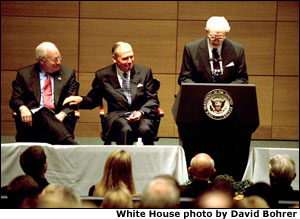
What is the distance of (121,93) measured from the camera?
5.07m

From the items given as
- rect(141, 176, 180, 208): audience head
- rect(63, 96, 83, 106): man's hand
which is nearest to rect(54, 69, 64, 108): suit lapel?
rect(63, 96, 83, 106): man's hand

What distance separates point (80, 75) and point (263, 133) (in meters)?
2.59

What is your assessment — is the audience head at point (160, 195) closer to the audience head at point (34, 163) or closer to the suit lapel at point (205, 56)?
the audience head at point (34, 163)

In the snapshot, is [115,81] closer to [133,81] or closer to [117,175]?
[133,81]

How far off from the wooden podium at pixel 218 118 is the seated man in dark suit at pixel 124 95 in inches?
21.9

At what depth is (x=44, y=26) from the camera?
23.0ft

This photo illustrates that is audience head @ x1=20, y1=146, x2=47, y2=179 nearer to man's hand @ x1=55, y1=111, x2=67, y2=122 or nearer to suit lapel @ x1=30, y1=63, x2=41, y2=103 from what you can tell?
man's hand @ x1=55, y1=111, x2=67, y2=122

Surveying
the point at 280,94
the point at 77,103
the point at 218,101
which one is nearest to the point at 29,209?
the point at 218,101

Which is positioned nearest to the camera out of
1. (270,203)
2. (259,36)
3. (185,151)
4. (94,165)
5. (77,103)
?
(270,203)

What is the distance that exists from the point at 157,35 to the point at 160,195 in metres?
5.08

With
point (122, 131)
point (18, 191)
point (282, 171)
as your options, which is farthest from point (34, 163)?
point (282, 171)

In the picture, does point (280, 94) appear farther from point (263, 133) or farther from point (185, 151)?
point (185, 151)

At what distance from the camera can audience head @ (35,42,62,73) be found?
4.96 m

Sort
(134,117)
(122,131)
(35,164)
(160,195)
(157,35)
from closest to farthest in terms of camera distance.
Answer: (160,195) < (35,164) < (122,131) < (134,117) < (157,35)
